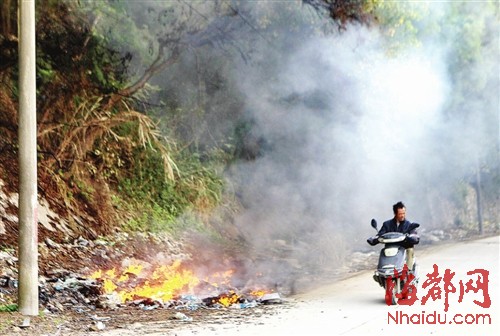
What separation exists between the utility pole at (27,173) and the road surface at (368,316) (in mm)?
1093

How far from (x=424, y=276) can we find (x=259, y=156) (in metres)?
6.62

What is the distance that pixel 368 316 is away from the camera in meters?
8.02

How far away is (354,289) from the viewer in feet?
33.8

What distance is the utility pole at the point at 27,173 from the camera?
7.65 m

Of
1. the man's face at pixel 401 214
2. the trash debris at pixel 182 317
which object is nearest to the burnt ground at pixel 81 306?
the trash debris at pixel 182 317

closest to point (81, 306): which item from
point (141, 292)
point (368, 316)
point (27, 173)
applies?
point (141, 292)

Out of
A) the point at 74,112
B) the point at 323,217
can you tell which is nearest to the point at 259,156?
the point at 323,217

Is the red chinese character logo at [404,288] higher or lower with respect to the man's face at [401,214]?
lower

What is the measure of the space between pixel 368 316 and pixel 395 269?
95cm

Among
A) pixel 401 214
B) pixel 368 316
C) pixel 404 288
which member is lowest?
pixel 368 316

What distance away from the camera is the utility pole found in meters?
7.65

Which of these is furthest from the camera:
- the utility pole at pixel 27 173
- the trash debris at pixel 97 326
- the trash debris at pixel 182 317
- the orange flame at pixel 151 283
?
the orange flame at pixel 151 283

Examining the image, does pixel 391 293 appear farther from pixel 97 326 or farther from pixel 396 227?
pixel 97 326

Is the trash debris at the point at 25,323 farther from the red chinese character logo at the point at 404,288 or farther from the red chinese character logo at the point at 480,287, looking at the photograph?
the red chinese character logo at the point at 480,287
